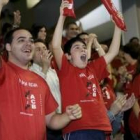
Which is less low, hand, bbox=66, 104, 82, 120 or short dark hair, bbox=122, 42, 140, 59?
short dark hair, bbox=122, 42, 140, 59

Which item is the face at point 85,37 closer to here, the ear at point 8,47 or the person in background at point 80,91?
the person in background at point 80,91

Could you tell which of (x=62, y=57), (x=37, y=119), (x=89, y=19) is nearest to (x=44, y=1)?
(x=89, y=19)

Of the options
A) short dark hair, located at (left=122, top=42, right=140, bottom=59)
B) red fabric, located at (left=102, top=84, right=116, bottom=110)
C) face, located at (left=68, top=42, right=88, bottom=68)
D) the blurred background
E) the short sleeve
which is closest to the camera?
the short sleeve

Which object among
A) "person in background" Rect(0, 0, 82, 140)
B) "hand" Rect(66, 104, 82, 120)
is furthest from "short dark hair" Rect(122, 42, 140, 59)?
"hand" Rect(66, 104, 82, 120)

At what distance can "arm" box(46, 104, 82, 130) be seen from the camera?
2.07 m

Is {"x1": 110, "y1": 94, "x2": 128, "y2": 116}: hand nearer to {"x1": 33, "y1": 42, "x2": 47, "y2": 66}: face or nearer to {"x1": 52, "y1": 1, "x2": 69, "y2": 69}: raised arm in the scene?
{"x1": 52, "y1": 1, "x2": 69, "y2": 69}: raised arm

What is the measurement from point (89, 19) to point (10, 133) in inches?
179

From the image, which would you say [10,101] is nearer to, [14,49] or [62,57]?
[14,49]

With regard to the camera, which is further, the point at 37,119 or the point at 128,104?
the point at 128,104

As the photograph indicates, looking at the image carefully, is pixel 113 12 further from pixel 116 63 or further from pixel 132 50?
pixel 116 63

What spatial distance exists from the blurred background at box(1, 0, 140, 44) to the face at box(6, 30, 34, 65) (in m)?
3.68

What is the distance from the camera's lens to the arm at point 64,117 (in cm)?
207

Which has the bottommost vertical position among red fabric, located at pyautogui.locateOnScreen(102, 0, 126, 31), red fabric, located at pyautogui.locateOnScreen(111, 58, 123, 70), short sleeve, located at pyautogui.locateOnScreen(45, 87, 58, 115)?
short sleeve, located at pyautogui.locateOnScreen(45, 87, 58, 115)

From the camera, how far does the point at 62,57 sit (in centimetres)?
263
